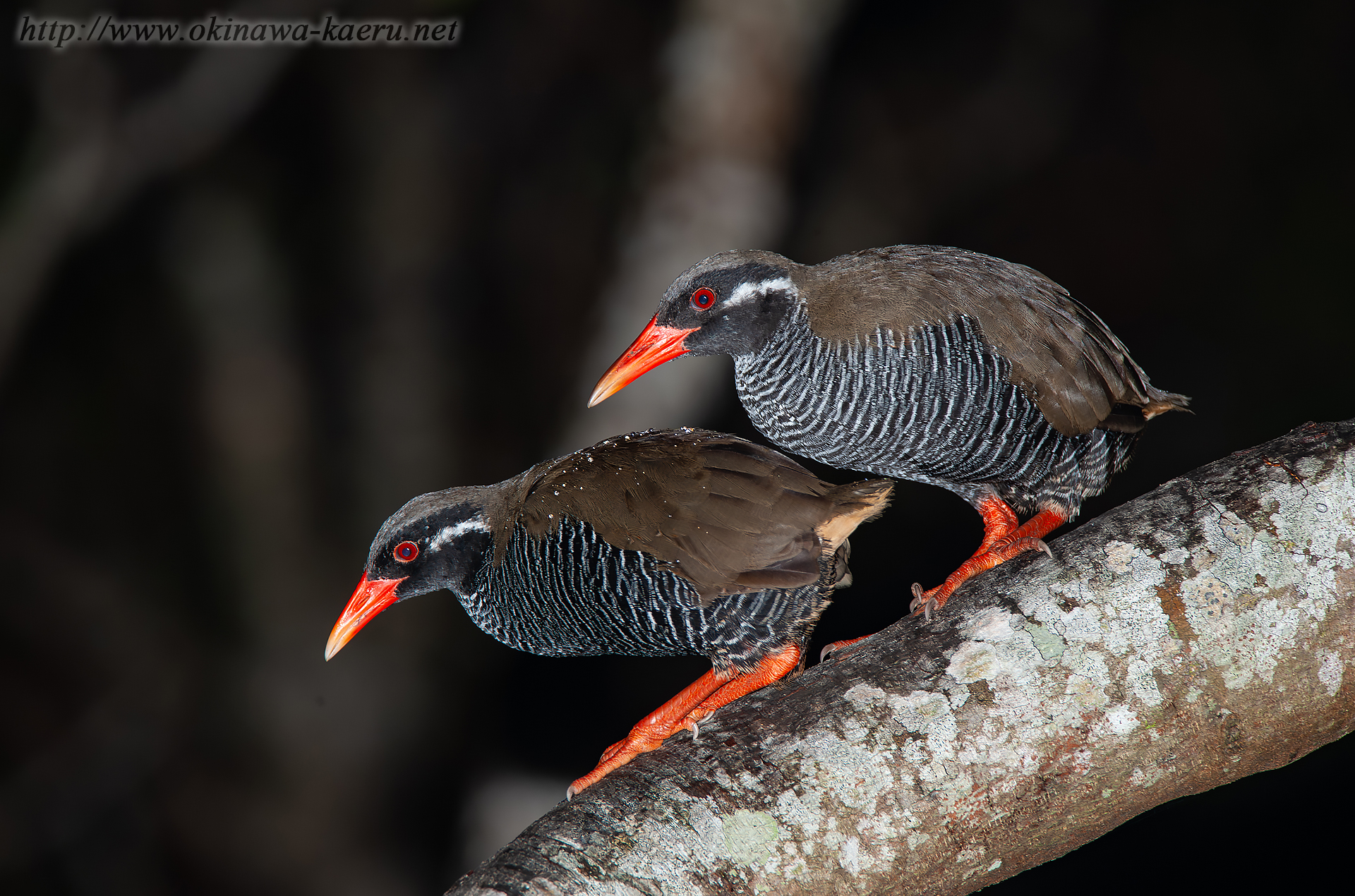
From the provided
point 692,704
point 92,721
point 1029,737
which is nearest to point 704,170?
point 692,704

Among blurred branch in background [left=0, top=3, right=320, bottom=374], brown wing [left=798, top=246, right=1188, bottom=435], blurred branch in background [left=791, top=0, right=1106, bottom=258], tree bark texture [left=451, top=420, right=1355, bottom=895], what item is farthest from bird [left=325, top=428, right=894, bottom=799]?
blurred branch in background [left=791, top=0, right=1106, bottom=258]

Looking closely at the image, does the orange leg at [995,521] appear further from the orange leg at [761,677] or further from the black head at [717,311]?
the black head at [717,311]

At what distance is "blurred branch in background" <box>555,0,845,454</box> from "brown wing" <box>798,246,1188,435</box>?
2208 mm

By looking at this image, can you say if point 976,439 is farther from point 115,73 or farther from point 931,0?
point 931,0

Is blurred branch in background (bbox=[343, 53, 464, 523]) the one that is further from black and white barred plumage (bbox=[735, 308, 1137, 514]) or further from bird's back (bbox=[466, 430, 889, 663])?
black and white barred plumage (bbox=[735, 308, 1137, 514])

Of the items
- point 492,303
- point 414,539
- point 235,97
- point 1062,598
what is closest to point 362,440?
point 492,303

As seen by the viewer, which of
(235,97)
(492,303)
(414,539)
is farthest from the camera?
(492,303)

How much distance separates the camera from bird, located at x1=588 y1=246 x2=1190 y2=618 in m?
3.07

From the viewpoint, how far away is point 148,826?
7.19m

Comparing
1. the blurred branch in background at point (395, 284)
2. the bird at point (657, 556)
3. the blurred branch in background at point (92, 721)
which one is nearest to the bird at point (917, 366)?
the bird at point (657, 556)

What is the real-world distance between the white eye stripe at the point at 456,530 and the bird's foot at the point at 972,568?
1.39m

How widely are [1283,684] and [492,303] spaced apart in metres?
5.59

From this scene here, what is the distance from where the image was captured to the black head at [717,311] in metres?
3.16

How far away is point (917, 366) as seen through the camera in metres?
3.05
